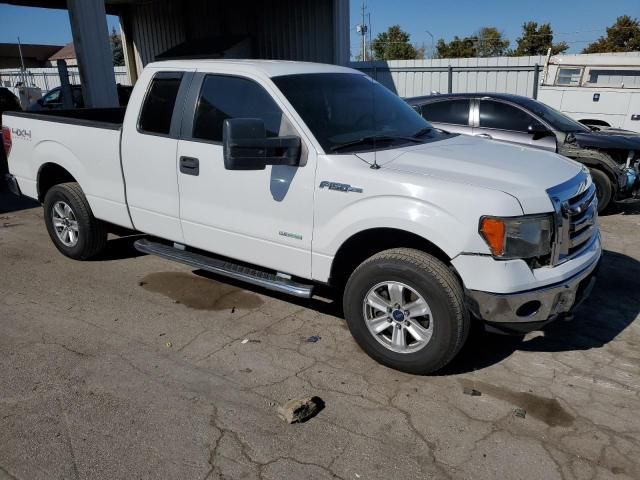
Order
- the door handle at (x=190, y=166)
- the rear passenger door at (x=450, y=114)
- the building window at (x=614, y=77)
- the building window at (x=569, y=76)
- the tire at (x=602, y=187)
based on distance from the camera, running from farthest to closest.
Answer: the building window at (x=569, y=76) → the building window at (x=614, y=77) → the rear passenger door at (x=450, y=114) → the tire at (x=602, y=187) → the door handle at (x=190, y=166)

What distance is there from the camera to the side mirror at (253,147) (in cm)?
341

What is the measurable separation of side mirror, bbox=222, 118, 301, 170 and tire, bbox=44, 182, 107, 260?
8.02 feet

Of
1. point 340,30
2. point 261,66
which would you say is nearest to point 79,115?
point 261,66

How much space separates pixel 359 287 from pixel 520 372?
3.98 feet

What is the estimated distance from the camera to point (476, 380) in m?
3.48

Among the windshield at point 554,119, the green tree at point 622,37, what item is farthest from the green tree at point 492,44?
the windshield at point 554,119

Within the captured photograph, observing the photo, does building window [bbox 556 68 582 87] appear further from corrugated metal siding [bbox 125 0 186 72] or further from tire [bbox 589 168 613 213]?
corrugated metal siding [bbox 125 0 186 72]

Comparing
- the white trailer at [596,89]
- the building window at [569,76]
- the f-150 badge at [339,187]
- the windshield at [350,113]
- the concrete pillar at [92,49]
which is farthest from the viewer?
the building window at [569,76]

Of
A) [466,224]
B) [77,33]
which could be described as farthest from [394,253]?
[77,33]

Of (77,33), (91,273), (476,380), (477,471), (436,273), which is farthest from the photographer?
(77,33)

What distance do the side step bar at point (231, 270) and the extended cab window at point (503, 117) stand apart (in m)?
5.09

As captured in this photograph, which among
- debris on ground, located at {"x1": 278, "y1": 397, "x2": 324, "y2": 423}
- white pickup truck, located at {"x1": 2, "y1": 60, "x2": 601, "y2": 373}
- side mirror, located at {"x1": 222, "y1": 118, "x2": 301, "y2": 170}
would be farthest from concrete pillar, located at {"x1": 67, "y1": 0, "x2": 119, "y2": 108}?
debris on ground, located at {"x1": 278, "y1": 397, "x2": 324, "y2": 423}

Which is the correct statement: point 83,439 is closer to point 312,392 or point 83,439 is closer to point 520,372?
point 312,392

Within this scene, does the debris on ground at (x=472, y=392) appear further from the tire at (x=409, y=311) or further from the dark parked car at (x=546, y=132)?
the dark parked car at (x=546, y=132)
